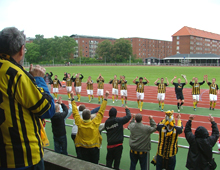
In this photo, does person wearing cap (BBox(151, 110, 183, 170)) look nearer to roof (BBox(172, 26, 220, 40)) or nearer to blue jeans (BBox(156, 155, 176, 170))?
blue jeans (BBox(156, 155, 176, 170))

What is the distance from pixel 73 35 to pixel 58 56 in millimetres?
16145

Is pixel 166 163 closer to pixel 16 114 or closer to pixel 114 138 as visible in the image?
pixel 114 138

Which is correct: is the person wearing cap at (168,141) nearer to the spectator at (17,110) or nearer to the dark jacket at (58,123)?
the dark jacket at (58,123)

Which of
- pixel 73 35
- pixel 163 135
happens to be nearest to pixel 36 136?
pixel 163 135

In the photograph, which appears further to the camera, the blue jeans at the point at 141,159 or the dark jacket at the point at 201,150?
the blue jeans at the point at 141,159

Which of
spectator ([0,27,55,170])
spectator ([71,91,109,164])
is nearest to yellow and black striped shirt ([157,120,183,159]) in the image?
spectator ([71,91,109,164])

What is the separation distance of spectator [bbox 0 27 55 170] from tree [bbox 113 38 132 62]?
85.6 m

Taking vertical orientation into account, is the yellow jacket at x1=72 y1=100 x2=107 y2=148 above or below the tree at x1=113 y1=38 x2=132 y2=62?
below

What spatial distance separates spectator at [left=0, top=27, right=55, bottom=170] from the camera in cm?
146

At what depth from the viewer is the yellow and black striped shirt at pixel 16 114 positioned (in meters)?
1.46

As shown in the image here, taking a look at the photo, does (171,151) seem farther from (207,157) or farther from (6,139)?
(6,139)

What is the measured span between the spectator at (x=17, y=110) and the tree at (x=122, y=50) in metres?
85.6

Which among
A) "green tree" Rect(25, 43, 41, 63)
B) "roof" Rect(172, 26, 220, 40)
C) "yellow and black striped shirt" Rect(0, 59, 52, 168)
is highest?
"roof" Rect(172, 26, 220, 40)

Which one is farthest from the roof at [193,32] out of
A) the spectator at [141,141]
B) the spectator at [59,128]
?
the spectator at [59,128]
